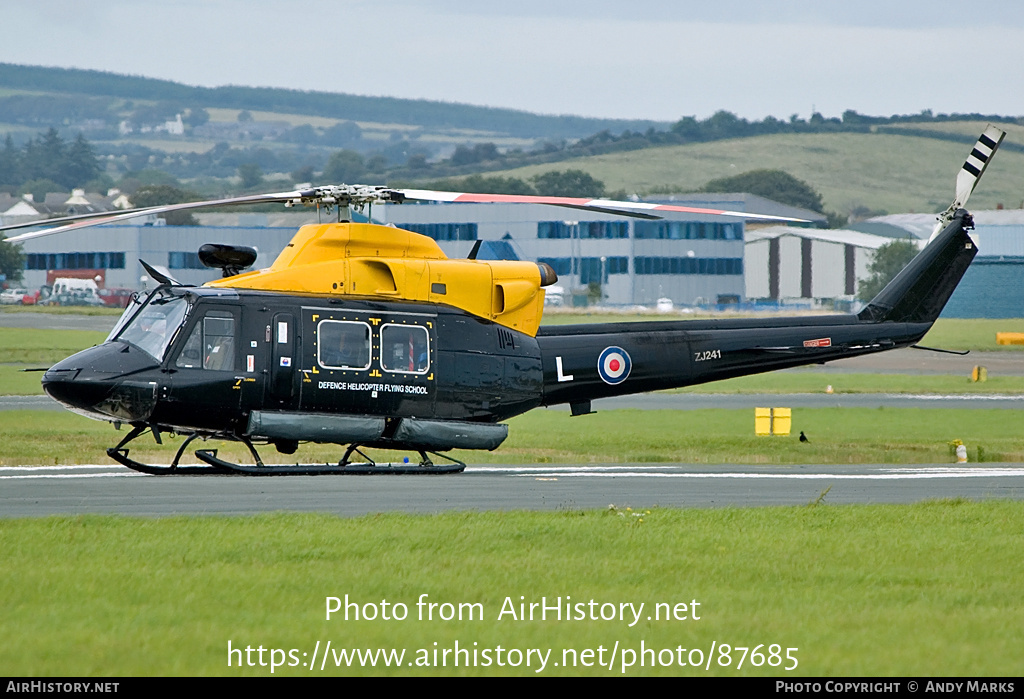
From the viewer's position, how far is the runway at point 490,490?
1642 centimetres

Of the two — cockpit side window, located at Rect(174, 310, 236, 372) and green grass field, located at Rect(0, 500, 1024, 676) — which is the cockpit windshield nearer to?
cockpit side window, located at Rect(174, 310, 236, 372)

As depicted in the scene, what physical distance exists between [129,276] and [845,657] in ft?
329

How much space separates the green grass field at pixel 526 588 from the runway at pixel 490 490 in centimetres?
167

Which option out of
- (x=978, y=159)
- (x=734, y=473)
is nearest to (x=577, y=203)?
(x=734, y=473)

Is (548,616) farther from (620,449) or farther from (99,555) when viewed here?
(620,449)

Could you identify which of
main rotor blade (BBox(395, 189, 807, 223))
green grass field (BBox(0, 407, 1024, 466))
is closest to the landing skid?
main rotor blade (BBox(395, 189, 807, 223))

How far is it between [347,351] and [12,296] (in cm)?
9426

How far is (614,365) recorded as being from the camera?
20797mm

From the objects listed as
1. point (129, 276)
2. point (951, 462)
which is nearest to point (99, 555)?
point (951, 462)

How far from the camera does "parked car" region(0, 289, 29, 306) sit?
4028 inches

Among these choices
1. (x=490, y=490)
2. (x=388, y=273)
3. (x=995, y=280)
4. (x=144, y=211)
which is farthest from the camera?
(x=995, y=280)

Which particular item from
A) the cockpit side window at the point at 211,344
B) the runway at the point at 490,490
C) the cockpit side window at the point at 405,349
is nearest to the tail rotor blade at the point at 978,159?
the runway at the point at 490,490

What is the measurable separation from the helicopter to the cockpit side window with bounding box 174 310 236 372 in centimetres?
2

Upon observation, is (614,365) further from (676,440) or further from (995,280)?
(995,280)
